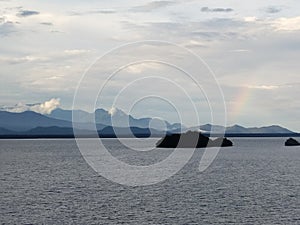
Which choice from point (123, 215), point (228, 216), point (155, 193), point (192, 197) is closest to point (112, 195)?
point (155, 193)

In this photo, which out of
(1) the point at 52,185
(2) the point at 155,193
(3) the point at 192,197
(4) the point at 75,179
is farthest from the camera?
(4) the point at 75,179

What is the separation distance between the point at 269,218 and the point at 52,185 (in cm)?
5916

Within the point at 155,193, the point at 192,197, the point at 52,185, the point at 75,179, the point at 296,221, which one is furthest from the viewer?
the point at 75,179

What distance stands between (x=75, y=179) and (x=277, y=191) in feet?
173

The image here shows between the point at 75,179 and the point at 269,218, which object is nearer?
the point at 269,218

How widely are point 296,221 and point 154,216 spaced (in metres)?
20.3

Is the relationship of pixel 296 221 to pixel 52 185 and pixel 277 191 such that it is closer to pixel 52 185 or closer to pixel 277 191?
pixel 277 191

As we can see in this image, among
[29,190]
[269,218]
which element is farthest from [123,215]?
[29,190]

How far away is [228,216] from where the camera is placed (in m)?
78.9

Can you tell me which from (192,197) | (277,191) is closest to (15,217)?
(192,197)

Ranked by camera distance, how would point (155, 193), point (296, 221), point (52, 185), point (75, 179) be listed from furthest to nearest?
point (75, 179), point (52, 185), point (155, 193), point (296, 221)

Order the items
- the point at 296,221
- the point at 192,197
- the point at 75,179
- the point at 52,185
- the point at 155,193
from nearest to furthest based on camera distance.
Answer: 1. the point at 296,221
2. the point at 192,197
3. the point at 155,193
4. the point at 52,185
5. the point at 75,179

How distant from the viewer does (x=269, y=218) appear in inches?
3041

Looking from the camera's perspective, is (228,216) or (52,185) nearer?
(228,216)
